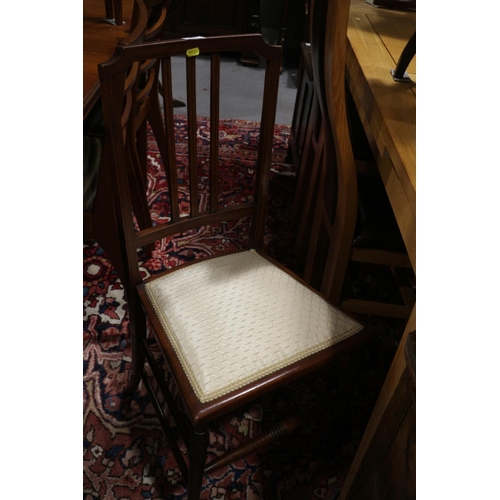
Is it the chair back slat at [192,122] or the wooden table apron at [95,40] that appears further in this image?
the wooden table apron at [95,40]

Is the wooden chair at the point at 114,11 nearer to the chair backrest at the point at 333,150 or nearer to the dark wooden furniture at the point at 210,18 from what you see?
the chair backrest at the point at 333,150

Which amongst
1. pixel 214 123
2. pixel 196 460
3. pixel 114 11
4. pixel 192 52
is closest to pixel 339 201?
pixel 214 123

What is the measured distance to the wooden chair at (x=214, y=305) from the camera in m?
0.87

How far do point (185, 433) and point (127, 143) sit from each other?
83 centimetres

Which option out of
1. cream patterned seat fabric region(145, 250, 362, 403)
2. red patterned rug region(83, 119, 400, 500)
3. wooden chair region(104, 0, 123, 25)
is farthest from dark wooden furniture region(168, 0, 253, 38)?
cream patterned seat fabric region(145, 250, 362, 403)

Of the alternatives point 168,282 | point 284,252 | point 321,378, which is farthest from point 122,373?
point 284,252

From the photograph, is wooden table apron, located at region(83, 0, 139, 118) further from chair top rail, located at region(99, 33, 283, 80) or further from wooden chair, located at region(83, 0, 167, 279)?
chair top rail, located at region(99, 33, 283, 80)

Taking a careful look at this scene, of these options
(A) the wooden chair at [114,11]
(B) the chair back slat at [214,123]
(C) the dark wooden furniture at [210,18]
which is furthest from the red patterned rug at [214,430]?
(C) the dark wooden furniture at [210,18]

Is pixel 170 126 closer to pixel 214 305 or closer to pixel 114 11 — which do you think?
pixel 214 305

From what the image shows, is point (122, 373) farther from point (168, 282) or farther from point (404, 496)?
point (404, 496)

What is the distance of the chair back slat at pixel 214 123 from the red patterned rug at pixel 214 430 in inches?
20.3

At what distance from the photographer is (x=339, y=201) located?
1.14m

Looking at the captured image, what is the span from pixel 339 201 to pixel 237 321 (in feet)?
1.30

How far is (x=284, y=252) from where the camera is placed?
6.31ft
